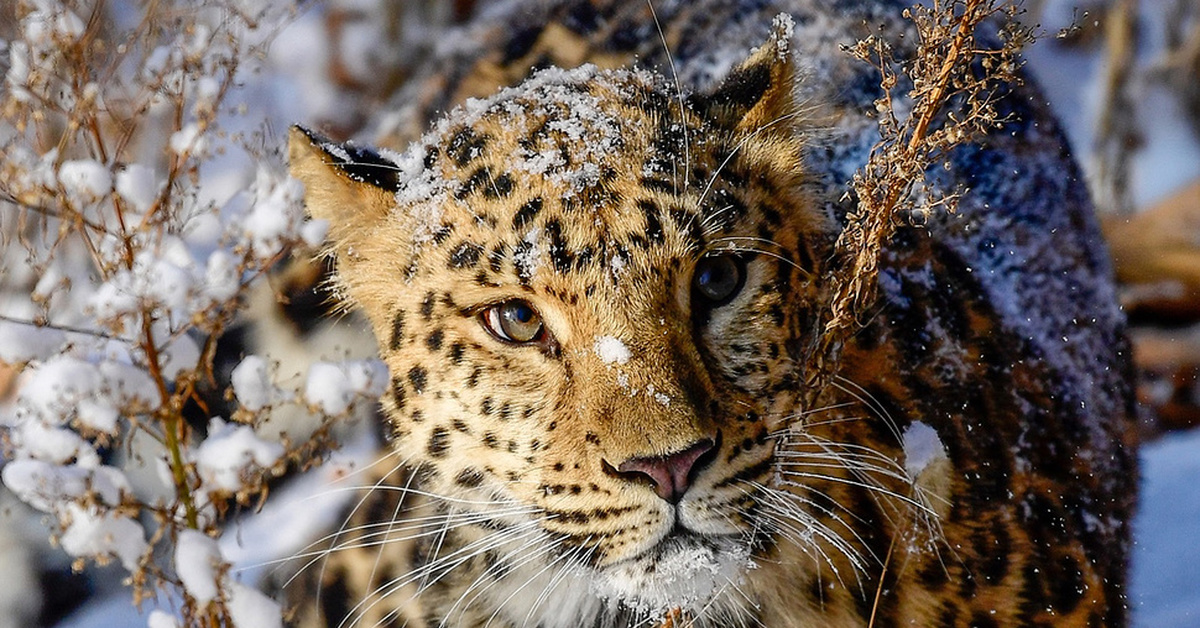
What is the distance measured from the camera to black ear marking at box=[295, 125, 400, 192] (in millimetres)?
2920

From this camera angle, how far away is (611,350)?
8.48 ft

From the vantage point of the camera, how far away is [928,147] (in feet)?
8.56

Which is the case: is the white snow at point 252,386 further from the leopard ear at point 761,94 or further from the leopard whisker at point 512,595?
the leopard ear at point 761,94

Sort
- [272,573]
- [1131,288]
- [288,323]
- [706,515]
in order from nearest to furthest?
[706,515], [272,573], [288,323], [1131,288]

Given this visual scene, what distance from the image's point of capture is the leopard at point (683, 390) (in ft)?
8.54

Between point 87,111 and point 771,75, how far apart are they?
1.46 m

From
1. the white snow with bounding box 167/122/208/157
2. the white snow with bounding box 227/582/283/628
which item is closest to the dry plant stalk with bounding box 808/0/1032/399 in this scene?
the white snow with bounding box 227/582/283/628

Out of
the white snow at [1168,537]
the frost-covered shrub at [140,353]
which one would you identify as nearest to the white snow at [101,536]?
the frost-covered shrub at [140,353]

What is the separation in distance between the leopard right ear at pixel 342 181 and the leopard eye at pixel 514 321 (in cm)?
41

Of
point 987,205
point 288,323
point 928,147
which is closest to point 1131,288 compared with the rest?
point 987,205

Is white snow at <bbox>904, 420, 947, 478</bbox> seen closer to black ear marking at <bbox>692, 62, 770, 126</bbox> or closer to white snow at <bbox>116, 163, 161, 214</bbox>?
black ear marking at <bbox>692, 62, 770, 126</bbox>

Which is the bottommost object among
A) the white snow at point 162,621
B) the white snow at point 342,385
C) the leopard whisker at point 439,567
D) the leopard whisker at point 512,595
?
the leopard whisker at point 512,595

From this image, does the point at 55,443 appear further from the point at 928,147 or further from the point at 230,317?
the point at 928,147

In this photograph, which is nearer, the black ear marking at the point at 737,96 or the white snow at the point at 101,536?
the white snow at the point at 101,536
